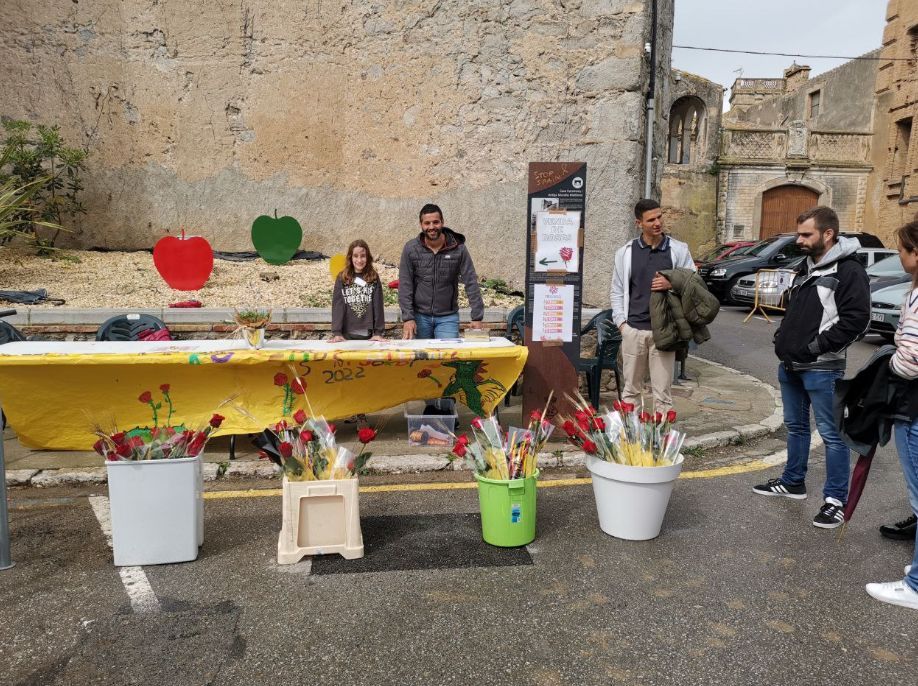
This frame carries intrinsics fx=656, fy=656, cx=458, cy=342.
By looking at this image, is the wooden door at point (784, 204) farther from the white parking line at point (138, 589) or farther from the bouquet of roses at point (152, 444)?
the white parking line at point (138, 589)

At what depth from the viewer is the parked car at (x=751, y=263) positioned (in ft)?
50.4

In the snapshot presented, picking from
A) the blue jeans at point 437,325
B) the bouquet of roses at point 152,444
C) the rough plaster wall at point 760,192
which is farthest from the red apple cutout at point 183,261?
the rough plaster wall at point 760,192

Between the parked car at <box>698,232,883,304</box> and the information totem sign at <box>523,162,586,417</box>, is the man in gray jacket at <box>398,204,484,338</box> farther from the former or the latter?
Result: the parked car at <box>698,232,883,304</box>

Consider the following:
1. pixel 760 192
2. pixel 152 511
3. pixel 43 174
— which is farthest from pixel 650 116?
pixel 760 192

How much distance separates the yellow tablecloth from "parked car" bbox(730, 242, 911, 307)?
437 inches

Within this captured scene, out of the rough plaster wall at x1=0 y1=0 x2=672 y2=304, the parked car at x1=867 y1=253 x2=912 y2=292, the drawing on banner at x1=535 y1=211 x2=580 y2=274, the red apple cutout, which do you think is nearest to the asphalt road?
the drawing on banner at x1=535 y1=211 x2=580 y2=274

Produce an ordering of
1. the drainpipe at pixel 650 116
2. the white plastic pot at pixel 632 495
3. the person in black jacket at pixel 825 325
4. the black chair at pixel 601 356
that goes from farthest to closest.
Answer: the drainpipe at pixel 650 116 < the black chair at pixel 601 356 < the person in black jacket at pixel 825 325 < the white plastic pot at pixel 632 495

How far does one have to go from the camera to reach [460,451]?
3600 mm

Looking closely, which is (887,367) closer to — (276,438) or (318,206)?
(276,438)

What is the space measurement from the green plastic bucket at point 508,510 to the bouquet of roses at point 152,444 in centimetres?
155

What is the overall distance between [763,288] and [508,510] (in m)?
12.7

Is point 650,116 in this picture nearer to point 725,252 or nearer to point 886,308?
point 886,308

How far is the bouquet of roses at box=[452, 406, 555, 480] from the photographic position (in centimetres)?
360

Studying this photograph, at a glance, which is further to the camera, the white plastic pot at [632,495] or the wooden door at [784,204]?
the wooden door at [784,204]
